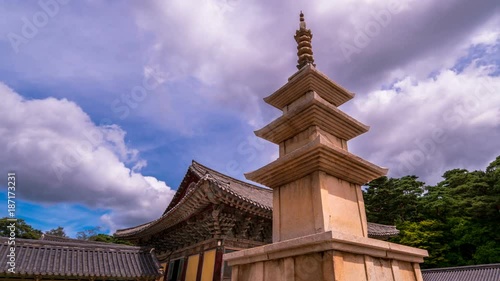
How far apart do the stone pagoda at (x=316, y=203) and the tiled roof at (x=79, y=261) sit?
10.0 metres

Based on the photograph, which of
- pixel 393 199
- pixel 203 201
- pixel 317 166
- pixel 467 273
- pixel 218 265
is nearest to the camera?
pixel 317 166

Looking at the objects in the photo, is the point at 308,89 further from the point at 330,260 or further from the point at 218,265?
the point at 218,265

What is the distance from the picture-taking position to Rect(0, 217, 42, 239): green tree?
49616mm

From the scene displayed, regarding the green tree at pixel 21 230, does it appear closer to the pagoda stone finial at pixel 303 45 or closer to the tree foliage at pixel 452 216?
the tree foliage at pixel 452 216

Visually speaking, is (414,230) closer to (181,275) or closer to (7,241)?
(181,275)

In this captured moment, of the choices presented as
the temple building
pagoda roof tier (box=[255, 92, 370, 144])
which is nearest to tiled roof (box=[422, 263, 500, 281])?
the temple building

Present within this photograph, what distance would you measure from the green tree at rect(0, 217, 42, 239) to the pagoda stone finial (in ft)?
199

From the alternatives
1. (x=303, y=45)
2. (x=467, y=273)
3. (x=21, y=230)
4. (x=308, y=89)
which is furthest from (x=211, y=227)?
(x=21, y=230)

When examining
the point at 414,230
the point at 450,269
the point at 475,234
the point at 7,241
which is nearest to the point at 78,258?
the point at 7,241

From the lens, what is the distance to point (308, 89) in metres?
5.05

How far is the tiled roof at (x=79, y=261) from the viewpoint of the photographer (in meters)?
11.0

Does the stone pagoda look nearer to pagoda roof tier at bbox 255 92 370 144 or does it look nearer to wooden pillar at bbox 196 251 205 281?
pagoda roof tier at bbox 255 92 370 144

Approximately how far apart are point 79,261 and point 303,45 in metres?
12.5

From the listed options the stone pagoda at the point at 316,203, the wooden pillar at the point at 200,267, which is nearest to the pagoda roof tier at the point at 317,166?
the stone pagoda at the point at 316,203
